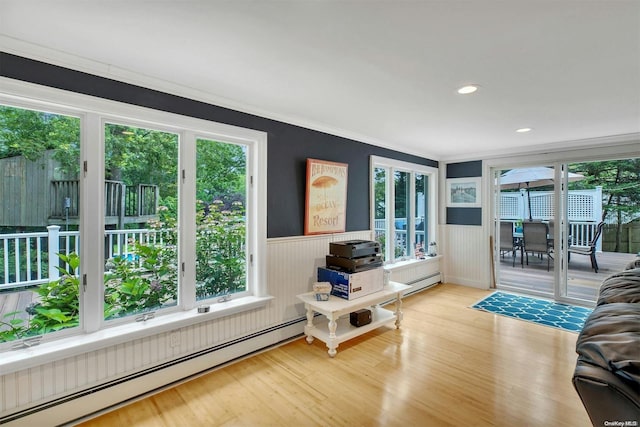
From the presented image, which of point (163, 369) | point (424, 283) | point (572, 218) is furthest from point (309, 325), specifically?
point (572, 218)

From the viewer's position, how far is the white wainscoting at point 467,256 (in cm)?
480

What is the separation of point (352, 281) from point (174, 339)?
62.7 inches

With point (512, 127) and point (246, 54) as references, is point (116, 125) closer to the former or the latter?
point (246, 54)

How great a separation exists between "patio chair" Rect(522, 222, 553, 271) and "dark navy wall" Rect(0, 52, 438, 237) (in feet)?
7.80

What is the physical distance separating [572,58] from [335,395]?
8.79ft

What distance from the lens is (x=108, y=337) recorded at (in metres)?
1.89

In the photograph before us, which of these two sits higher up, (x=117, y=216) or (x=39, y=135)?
(x=39, y=135)

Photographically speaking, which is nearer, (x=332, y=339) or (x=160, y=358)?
(x=160, y=358)

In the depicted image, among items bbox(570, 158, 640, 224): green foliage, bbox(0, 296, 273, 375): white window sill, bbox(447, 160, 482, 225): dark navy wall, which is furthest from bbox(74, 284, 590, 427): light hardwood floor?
bbox(447, 160, 482, 225): dark navy wall

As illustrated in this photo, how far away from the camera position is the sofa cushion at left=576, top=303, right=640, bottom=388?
1.97 ft

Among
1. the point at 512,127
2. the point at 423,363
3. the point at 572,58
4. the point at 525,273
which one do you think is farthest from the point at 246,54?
the point at 525,273

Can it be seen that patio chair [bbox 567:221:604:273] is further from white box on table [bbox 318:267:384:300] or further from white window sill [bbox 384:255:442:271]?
white box on table [bbox 318:267:384:300]

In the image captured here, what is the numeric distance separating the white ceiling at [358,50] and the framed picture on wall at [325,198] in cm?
66

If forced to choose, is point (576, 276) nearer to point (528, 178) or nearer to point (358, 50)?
point (528, 178)
